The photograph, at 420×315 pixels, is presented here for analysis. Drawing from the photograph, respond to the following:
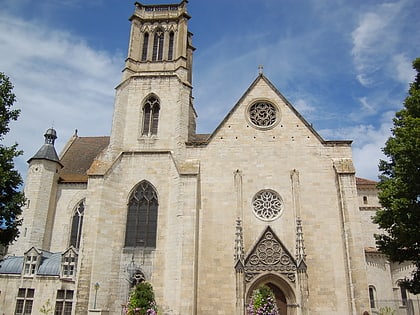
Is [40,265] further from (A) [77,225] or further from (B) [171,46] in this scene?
(B) [171,46]

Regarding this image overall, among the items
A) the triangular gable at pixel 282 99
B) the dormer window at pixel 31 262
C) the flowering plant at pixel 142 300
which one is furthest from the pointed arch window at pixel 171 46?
the flowering plant at pixel 142 300

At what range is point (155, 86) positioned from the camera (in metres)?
22.1

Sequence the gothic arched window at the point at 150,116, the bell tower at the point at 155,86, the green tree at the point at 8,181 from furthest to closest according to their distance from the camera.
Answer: the gothic arched window at the point at 150,116, the bell tower at the point at 155,86, the green tree at the point at 8,181

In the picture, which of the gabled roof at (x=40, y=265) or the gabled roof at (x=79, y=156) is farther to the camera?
the gabled roof at (x=79, y=156)

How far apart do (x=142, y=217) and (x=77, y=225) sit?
19.3 ft

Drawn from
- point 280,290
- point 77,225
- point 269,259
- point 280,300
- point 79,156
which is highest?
point 79,156

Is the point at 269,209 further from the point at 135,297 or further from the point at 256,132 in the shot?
the point at 135,297

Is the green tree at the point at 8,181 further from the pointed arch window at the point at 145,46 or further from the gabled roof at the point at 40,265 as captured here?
the pointed arch window at the point at 145,46

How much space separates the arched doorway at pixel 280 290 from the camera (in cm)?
1684

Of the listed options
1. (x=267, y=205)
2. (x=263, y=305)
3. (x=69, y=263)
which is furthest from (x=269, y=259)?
(x=69, y=263)

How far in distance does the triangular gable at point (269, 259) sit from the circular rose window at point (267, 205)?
0.99m

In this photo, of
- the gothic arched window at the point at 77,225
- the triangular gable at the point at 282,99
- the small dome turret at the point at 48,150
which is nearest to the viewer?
the triangular gable at the point at 282,99

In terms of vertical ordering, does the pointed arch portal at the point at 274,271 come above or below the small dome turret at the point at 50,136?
below

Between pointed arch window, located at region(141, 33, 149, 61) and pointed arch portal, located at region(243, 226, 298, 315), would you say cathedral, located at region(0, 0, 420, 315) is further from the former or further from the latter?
pointed arch window, located at region(141, 33, 149, 61)
